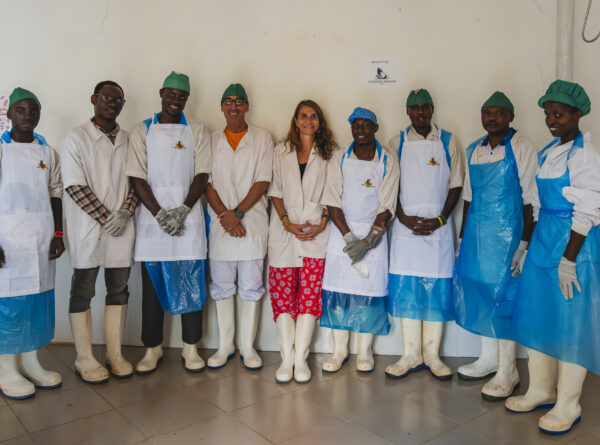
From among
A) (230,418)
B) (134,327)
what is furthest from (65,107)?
(230,418)

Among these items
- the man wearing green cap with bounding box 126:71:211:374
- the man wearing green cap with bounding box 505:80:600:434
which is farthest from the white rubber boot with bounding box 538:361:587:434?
the man wearing green cap with bounding box 126:71:211:374

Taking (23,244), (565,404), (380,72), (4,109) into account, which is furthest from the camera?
(4,109)

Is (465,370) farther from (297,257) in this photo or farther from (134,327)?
(134,327)

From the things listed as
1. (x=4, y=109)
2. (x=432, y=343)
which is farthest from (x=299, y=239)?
(x=4, y=109)

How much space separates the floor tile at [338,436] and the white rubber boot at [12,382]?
1513mm

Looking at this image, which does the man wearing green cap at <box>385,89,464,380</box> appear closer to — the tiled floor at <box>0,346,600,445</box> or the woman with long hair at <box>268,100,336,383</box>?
the tiled floor at <box>0,346,600,445</box>

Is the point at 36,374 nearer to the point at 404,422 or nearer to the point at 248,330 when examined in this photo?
the point at 248,330

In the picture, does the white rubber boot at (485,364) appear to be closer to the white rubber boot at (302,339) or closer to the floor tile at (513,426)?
the floor tile at (513,426)

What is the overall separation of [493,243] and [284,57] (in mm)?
1838

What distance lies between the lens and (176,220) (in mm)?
2957

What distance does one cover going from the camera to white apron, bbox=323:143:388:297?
3.03 meters

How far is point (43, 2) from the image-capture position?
3.48 metres

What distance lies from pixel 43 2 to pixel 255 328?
2.70 meters

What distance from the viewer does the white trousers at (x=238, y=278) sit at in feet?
10.4
